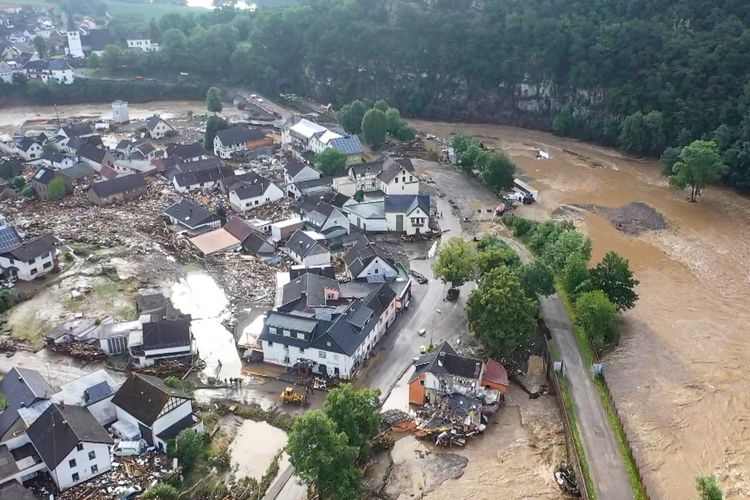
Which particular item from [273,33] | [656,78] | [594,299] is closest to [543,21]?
[656,78]

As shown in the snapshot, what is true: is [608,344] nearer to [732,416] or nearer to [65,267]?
[732,416]

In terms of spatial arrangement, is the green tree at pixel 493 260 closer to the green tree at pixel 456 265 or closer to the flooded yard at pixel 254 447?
the green tree at pixel 456 265

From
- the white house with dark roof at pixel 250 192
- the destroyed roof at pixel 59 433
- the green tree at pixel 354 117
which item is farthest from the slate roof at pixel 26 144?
the destroyed roof at pixel 59 433

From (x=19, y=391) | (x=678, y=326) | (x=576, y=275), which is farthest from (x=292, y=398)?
(x=678, y=326)

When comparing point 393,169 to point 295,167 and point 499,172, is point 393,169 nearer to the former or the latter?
point 295,167

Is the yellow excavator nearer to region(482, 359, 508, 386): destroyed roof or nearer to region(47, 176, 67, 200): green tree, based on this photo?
region(482, 359, 508, 386): destroyed roof

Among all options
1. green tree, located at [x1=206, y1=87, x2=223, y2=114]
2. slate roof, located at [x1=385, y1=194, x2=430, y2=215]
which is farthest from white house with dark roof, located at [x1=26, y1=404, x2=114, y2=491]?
green tree, located at [x1=206, y1=87, x2=223, y2=114]
